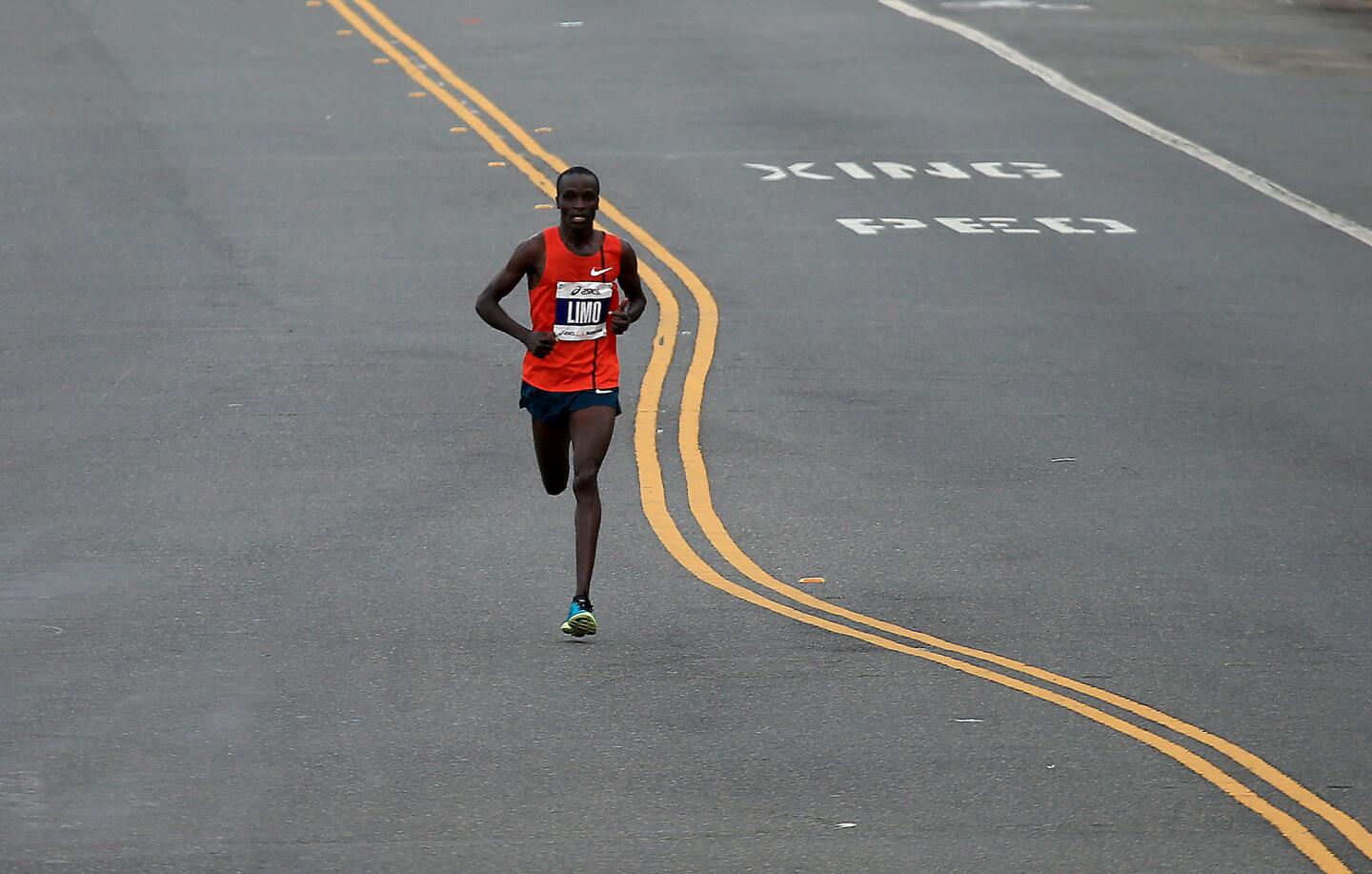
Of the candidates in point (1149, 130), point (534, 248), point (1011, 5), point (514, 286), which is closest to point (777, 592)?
point (514, 286)

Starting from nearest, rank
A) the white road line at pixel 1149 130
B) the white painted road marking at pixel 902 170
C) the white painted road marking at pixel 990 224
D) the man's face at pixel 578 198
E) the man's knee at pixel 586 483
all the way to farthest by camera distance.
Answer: the man's face at pixel 578 198 → the man's knee at pixel 586 483 → the white painted road marking at pixel 990 224 → the white road line at pixel 1149 130 → the white painted road marking at pixel 902 170

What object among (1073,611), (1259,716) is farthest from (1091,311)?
(1259,716)

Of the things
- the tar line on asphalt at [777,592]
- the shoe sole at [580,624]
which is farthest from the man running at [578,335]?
the tar line on asphalt at [777,592]

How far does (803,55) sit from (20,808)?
21.4 metres

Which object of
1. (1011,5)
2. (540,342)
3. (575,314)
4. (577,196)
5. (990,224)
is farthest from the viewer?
(1011,5)

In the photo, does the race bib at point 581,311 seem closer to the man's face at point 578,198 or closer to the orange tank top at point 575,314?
the orange tank top at point 575,314

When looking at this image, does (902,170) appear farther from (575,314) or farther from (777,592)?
(575,314)

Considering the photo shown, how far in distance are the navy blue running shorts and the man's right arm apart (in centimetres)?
21

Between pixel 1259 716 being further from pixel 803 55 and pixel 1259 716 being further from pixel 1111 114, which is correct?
pixel 803 55

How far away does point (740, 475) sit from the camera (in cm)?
1279

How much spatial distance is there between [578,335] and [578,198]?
646 millimetres

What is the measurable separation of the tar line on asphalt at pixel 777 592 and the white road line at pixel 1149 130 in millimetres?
6125

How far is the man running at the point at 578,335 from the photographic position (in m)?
9.91

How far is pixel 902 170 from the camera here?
21719mm
